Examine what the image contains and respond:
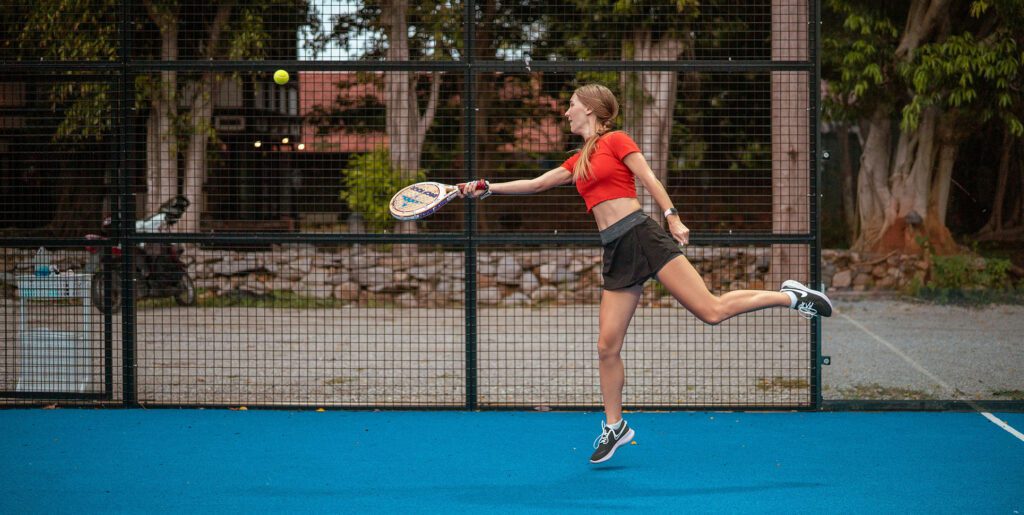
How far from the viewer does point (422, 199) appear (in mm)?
5910

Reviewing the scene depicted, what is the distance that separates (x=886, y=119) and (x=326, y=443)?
16.0 metres

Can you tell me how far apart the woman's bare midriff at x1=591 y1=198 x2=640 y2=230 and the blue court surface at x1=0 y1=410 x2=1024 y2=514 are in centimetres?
128

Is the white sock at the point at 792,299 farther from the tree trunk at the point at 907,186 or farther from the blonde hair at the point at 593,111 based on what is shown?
the tree trunk at the point at 907,186

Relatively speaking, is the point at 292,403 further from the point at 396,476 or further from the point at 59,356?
the point at 396,476

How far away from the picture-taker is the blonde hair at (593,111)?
5.68m

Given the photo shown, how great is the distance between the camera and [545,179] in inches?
231

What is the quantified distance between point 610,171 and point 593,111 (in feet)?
1.11

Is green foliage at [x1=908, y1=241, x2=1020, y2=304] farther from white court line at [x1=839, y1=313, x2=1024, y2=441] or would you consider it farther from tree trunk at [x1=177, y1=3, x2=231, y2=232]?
tree trunk at [x1=177, y1=3, x2=231, y2=232]

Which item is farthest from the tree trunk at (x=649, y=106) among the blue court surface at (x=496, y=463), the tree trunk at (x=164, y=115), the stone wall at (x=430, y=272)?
the blue court surface at (x=496, y=463)

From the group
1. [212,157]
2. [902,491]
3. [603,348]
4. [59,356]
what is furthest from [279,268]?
[902,491]

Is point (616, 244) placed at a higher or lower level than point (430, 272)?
higher

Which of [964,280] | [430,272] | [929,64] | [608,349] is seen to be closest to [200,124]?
[430,272]

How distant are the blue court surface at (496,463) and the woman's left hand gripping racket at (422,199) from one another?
1.31m

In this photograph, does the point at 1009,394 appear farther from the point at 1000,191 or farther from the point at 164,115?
the point at 1000,191
